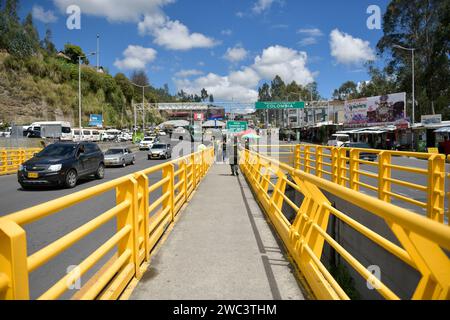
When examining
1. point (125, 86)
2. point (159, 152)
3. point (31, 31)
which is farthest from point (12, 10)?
point (159, 152)

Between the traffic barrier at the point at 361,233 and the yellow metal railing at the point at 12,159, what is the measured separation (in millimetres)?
17734

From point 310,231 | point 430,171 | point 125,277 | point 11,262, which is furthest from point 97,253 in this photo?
point 430,171

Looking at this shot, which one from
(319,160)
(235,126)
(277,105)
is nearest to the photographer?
(319,160)

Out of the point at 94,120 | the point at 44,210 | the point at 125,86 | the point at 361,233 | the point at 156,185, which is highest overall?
the point at 125,86

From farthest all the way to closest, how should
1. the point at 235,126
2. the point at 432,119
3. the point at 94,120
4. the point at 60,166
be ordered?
the point at 94,120 < the point at 432,119 < the point at 235,126 < the point at 60,166

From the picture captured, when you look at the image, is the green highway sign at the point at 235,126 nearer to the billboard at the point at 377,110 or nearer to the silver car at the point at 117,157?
the silver car at the point at 117,157

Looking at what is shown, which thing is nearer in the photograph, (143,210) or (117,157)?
(143,210)

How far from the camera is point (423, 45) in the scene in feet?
161

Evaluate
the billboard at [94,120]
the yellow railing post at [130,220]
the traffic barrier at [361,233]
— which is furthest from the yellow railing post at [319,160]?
the billboard at [94,120]

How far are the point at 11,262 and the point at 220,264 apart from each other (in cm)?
297

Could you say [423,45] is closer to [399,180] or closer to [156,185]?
[399,180]

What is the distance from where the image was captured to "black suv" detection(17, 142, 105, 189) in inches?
509

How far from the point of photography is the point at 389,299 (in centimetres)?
241

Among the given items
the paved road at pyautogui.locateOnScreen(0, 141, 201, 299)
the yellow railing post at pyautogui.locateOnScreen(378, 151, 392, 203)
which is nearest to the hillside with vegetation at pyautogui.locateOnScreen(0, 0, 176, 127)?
the paved road at pyautogui.locateOnScreen(0, 141, 201, 299)
